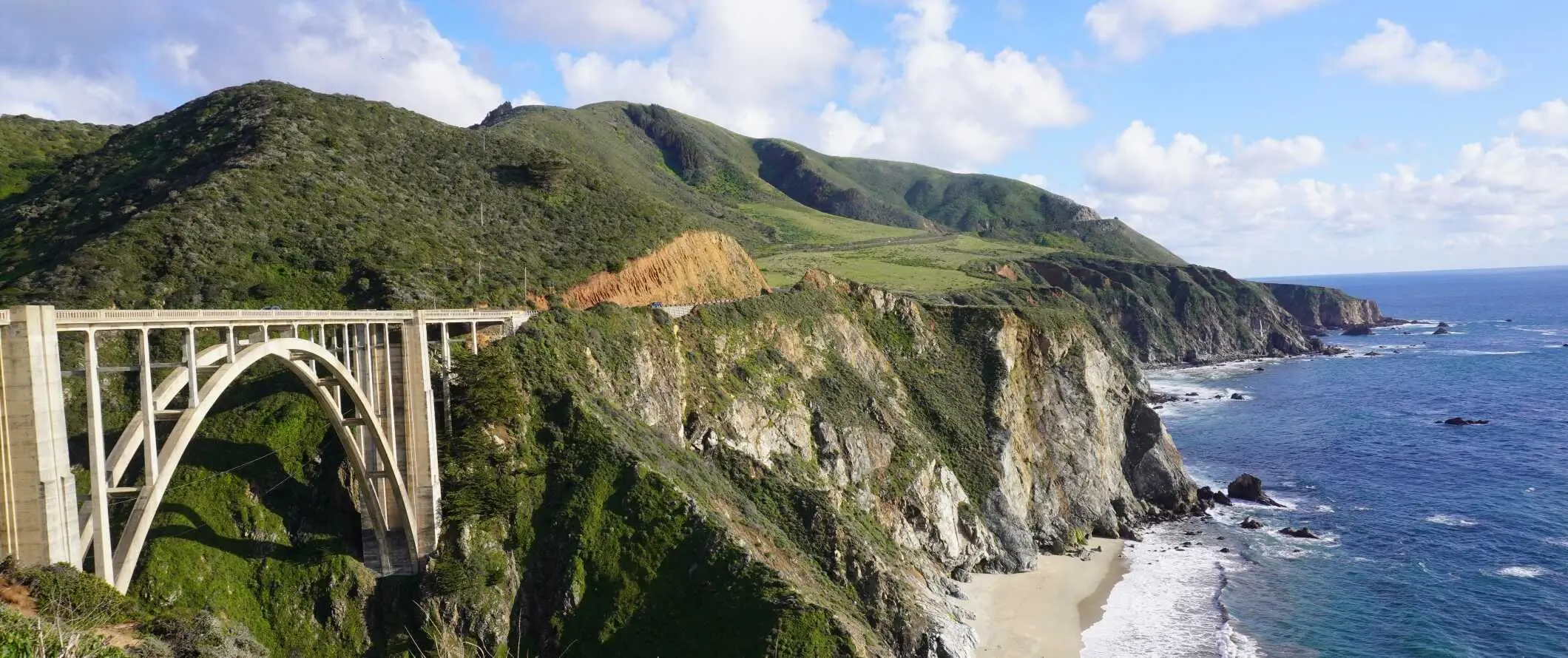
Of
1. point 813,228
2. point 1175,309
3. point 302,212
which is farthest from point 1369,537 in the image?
point 813,228

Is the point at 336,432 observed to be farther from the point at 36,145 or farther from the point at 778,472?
the point at 36,145

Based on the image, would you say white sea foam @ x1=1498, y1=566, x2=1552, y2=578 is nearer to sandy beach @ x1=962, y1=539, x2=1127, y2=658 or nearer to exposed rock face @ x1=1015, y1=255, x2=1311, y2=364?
sandy beach @ x1=962, y1=539, x2=1127, y2=658

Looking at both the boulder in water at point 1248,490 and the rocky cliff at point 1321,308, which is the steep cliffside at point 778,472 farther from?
the rocky cliff at point 1321,308

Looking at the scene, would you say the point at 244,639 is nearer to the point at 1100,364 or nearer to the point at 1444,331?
the point at 1100,364

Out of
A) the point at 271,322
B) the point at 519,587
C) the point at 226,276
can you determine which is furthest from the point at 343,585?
the point at 226,276

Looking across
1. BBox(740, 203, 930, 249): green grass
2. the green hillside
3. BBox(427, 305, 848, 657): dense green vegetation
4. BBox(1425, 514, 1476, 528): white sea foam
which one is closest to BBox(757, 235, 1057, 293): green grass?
BBox(740, 203, 930, 249): green grass

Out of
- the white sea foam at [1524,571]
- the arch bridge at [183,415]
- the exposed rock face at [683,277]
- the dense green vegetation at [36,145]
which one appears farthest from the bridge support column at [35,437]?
the white sea foam at [1524,571]
